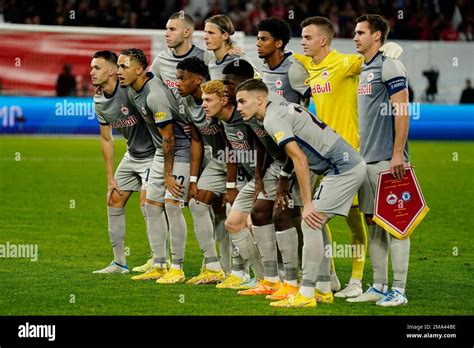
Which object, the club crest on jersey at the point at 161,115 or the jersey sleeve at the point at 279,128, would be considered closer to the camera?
the jersey sleeve at the point at 279,128

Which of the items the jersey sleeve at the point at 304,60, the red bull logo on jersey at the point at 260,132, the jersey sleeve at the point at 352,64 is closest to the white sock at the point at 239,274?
the red bull logo on jersey at the point at 260,132

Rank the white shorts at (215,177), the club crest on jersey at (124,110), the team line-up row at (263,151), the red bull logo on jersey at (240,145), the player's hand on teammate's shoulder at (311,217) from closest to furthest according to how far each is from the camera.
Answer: the player's hand on teammate's shoulder at (311,217)
the team line-up row at (263,151)
the red bull logo on jersey at (240,145)
the white shorts at (215,177)
the club crest on jersey at (124,110)

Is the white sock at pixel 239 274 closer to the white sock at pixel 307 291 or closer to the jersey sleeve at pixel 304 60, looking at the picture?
the white sock at pixel 307 291

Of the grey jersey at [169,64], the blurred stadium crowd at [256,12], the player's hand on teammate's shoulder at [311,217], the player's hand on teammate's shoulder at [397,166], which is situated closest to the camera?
the player's hand on teammate's shoulder at [311,217]

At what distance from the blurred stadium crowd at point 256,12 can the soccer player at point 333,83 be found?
68.2ft

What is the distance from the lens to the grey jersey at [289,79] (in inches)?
388

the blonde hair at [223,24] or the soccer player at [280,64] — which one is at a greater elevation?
the blonde hair at [223,24]

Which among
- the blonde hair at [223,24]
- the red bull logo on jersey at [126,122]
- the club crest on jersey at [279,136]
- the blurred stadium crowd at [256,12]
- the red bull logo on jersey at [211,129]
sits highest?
the blurred stadium crowd at [256,12]

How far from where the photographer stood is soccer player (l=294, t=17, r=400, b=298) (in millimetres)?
9570

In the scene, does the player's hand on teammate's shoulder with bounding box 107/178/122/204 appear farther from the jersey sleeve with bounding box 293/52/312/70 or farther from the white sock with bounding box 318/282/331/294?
the white sock with bounding box 318/282/331/294

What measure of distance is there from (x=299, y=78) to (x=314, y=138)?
4.16 ft

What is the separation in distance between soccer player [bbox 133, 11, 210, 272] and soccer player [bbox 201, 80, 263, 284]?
4.23 ft

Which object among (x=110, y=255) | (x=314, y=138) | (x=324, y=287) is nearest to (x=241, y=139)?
(x=314, y=138)

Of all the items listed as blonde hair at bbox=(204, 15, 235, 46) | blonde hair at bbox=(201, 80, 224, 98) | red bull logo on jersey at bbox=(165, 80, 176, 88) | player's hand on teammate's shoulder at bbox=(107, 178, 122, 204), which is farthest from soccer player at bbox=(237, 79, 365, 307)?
player's hand on teammate's shoulder at bbox=(107, 178, 122, 204)
